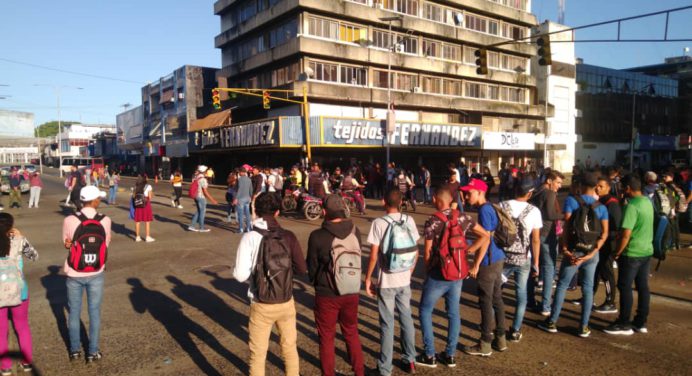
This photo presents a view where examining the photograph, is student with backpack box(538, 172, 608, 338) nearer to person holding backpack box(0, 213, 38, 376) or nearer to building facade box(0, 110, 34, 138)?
person holding backpack box(0, 213, 38, 376)

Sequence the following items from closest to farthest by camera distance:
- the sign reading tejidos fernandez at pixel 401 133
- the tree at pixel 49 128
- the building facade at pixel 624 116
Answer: the sign reading tejidos fernandez at pixel 401 133
the building facade at pixel 624 116
the tree at pixel 49 128

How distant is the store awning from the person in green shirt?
121ft

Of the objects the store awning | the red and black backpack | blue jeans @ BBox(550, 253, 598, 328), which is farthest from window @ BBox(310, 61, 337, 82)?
the red and black backpack

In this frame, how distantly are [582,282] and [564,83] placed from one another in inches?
2096

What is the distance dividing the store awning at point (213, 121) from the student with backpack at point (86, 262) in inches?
1404

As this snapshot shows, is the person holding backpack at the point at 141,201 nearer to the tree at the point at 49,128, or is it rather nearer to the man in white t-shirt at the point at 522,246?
the man in white t-shirt at the point at 522,246

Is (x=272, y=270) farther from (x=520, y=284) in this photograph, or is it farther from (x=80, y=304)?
(x=520, y=284)

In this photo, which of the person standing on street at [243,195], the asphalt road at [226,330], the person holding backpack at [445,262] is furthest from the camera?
the person standing on street at [243,195]

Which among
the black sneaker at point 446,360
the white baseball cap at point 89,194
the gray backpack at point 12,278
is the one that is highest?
the white baseball cap at point 89,194

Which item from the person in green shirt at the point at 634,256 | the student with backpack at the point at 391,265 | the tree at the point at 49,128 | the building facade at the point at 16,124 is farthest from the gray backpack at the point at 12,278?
the tree at the point at 49,128

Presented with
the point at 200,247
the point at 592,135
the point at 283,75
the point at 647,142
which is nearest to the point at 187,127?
the point at 283,75

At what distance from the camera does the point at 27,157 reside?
4373 inches

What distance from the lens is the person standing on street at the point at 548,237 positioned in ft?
19.9

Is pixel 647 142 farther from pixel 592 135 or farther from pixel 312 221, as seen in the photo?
pixel 312 221
